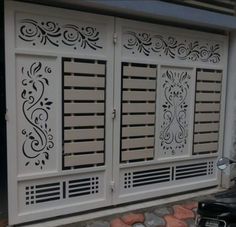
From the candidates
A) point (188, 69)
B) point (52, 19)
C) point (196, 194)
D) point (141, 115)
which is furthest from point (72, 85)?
point (196, 194)

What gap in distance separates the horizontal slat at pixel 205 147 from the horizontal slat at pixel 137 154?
0.86m

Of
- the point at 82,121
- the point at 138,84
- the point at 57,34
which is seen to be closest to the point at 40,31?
the point at 57,34

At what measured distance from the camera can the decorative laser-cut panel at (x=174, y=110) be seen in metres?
4.47

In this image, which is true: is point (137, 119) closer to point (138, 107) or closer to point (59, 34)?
point (138, 107)

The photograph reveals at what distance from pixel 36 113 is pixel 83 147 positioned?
0.70 metres

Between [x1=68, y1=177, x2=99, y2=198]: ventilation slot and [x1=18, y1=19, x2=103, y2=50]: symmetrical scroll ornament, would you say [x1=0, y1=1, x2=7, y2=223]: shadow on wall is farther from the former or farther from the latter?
[x1=68, y1=177, x2=99, y2=198]: ventilation slot

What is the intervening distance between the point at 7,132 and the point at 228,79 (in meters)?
3.40

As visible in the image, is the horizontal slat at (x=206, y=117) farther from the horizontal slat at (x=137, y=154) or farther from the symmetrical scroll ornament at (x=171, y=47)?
the horizontal slat at (x=137, y=154)

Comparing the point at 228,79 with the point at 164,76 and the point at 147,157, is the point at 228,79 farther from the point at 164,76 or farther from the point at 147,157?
the point at 147,157

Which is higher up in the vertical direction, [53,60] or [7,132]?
[53,60]

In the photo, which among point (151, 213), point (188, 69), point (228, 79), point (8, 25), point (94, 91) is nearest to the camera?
point (8, 25)

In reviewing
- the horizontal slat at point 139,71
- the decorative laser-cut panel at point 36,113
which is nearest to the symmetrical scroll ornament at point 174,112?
the horizontal slat at point 139,71

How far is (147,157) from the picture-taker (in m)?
4.39

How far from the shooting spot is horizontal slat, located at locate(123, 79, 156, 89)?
4.12 metres
